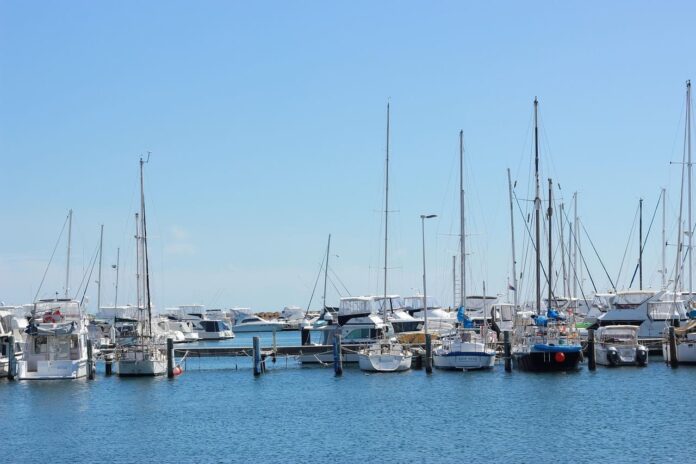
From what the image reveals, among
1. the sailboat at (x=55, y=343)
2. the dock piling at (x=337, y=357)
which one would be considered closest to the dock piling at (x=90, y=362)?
the sailboat at (x=55, y=343)

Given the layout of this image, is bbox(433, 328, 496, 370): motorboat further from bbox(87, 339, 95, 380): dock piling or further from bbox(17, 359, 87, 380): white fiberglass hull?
bbox(17, 359, 87, 380): white fiberglass hull

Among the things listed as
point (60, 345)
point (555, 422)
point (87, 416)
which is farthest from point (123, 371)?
point (555, 422)

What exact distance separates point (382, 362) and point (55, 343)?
60.2ft

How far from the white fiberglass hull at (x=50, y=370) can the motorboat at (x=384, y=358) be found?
52.3 feet

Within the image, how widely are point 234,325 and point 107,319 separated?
199ft

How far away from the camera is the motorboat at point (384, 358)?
61.2m

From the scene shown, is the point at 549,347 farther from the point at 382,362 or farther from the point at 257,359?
the point at 257,359

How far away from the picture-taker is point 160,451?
39750 millimetres

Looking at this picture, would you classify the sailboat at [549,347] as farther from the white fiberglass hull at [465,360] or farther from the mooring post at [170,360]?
the mooring post at [170,360]

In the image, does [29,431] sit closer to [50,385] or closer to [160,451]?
[160,451]

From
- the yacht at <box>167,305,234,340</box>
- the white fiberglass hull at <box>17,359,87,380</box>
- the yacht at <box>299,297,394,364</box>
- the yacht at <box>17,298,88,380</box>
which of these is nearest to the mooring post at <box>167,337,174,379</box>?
the yacht at <box>17,298,88,380</box>

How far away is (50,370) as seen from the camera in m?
59.2

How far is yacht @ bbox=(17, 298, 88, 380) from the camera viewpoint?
59.3 m

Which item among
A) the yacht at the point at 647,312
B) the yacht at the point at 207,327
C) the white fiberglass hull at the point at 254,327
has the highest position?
the yacht at the point at 647,312
